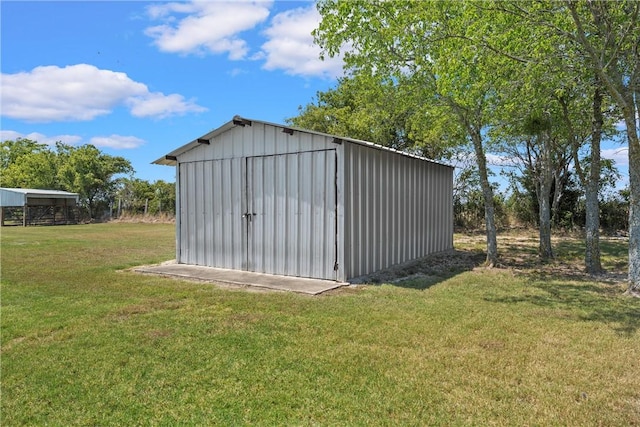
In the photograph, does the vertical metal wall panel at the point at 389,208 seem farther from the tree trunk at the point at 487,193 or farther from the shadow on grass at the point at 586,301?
the shadow on grass at the point at 586,301

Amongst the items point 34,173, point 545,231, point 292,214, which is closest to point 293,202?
point 292,214

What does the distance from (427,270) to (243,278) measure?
148 inches

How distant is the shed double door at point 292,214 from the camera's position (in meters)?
6.88

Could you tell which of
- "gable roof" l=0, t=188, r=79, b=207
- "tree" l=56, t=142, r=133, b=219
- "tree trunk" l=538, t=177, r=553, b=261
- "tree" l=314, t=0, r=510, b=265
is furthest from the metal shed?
"tree" l=56, t=142, r=133, b=219

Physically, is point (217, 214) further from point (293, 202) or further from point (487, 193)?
point (487, 193)


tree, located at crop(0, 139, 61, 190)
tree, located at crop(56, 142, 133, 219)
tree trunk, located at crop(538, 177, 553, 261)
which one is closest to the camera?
tree trunk, located at crop(538, 177, 553, 261)

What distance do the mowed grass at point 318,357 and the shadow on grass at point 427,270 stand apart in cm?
73

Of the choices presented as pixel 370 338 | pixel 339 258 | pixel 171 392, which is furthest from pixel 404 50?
pixel 171 392

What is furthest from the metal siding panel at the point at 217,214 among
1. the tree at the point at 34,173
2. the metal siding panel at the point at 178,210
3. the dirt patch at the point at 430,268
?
the tree at the point at 34,173

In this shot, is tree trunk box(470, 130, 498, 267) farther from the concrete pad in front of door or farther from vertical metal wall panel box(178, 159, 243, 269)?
vertical metal wall panel box(178, 159, 243, 269)

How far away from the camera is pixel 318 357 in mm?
3453

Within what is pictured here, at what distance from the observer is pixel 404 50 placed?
27.4 feet

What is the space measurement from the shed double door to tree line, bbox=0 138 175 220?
2136 centimetres

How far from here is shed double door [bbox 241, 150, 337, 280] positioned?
688 cm
